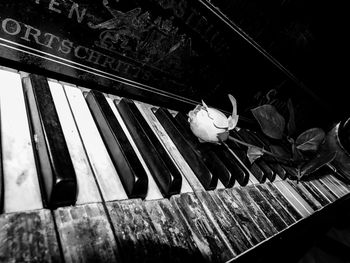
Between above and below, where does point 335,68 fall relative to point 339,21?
below

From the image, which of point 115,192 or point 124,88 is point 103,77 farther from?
point 115,192

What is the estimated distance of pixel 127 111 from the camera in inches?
46.9

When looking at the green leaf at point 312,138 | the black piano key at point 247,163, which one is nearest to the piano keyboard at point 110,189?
the black piano key at point 247,163

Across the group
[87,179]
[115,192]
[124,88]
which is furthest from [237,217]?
[124,88]

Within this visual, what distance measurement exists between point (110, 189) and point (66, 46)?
0.65m

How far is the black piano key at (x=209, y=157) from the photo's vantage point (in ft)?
4.08

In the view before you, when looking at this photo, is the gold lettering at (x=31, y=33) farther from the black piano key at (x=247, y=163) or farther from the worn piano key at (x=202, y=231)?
the black piano key at (x=247, y=163)

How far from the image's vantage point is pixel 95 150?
2.94ft

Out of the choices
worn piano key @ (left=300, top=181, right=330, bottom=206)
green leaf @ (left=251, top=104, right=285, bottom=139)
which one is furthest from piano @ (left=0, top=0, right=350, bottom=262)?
green leaf @ (left=251, top=104, right=285, bottom=139)

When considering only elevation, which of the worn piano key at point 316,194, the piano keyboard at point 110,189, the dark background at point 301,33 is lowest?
the piano keyboard at point 110,189

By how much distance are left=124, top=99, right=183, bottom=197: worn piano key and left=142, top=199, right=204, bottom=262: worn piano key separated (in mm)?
103

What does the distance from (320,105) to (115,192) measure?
2.60 m

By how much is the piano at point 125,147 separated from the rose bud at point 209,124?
0.08 metres

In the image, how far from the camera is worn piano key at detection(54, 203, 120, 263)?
0.57 meters
